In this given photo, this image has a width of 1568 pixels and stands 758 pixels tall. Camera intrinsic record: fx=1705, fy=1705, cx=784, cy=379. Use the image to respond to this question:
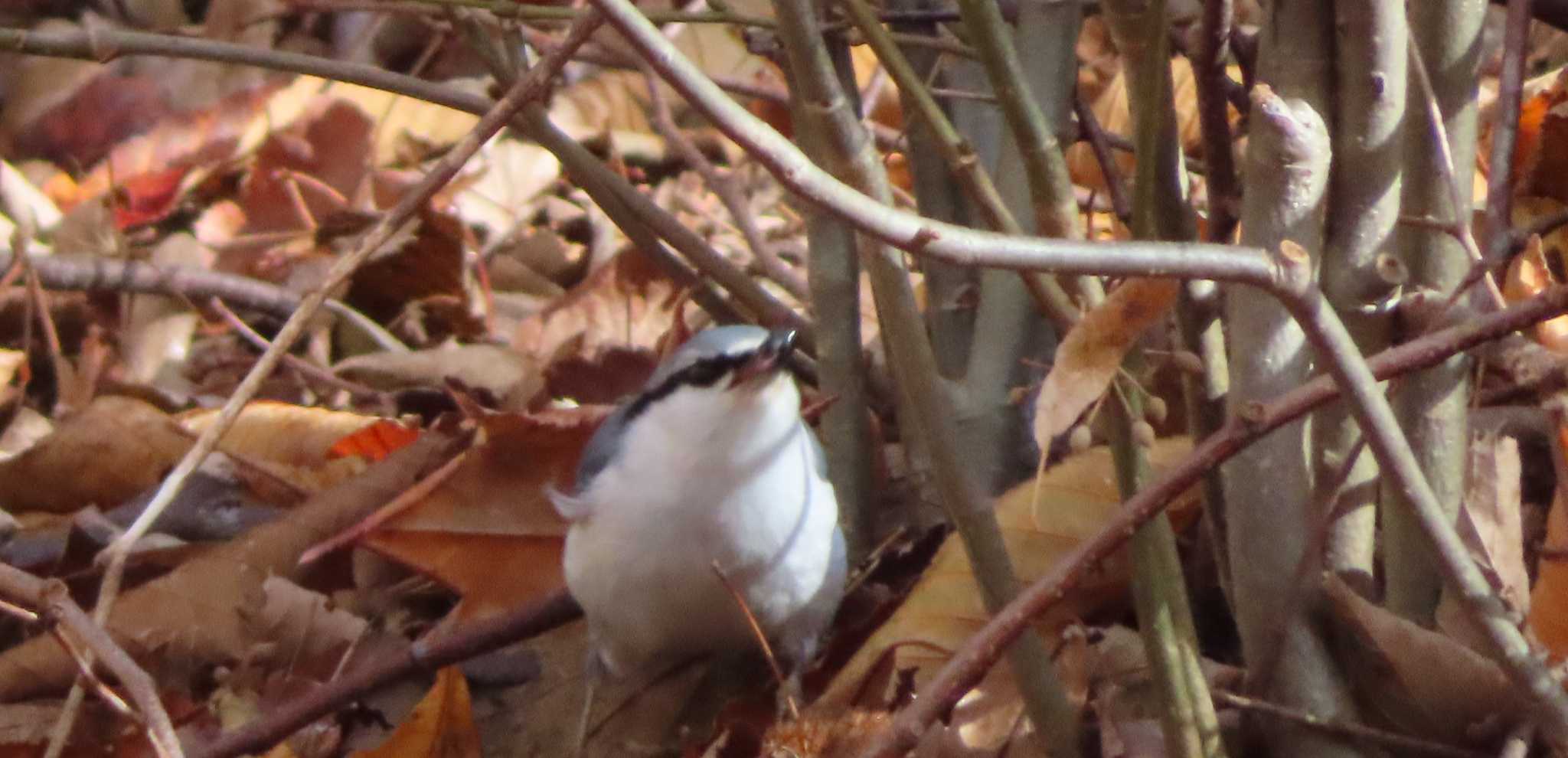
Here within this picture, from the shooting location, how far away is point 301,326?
5.64ft

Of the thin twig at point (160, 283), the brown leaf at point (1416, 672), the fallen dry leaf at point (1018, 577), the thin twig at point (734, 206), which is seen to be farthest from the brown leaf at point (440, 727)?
the thin twig at point (160, 283)

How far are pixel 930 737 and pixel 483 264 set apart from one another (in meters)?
2.02

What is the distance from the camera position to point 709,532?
2080mm

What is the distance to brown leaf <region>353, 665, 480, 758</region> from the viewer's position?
1.99 meters

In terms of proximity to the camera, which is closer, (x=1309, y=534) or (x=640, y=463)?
(x=1309, y=534)

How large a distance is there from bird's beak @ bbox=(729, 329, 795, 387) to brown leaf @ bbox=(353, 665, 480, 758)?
0.49 meters

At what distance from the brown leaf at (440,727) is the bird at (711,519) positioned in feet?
0.67

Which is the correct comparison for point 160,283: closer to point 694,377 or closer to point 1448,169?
point 694,377

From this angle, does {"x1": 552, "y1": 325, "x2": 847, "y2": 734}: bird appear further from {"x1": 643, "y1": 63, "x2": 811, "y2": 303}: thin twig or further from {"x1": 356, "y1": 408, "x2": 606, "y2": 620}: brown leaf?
{"x1": 643, "y1": 63, "x2": 811, "y2": 303}: thin twig

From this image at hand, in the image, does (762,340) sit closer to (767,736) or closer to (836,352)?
(836,352)

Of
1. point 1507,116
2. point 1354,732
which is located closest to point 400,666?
point 1354,732

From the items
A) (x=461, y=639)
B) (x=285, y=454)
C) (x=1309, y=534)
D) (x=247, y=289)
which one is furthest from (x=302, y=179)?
(x=1309, y=534)

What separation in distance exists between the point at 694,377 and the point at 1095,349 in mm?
899

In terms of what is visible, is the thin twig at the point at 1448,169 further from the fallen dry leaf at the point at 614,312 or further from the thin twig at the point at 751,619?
the fallen dry leaf at the point at 614,312
